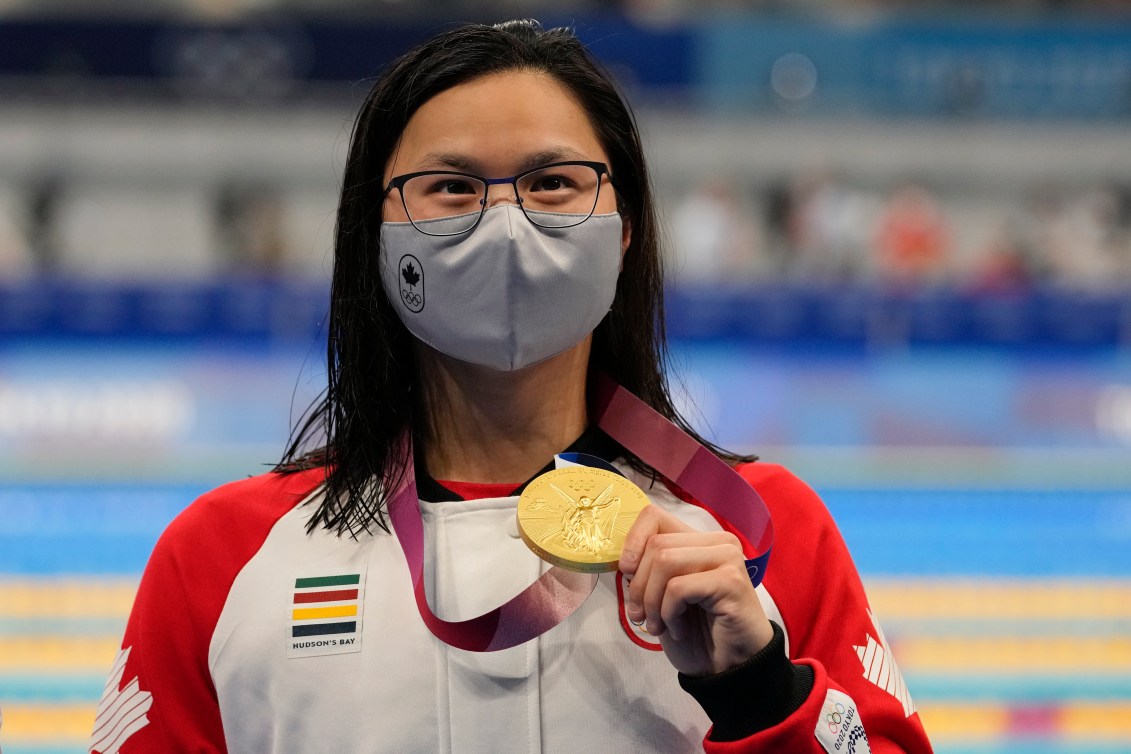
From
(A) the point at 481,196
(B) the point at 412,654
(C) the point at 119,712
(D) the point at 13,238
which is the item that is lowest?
(D) the point at 13,238

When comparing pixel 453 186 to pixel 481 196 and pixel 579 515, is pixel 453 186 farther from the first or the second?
pixel 579 515

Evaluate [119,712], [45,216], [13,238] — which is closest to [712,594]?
[119,712]

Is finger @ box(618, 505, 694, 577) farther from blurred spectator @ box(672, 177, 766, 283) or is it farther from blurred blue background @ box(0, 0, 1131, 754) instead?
blurred spectator @ box(672, 177, 766, 283)

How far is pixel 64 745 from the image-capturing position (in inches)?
147

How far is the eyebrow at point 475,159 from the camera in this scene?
59.1 inches

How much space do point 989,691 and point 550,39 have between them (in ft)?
10.9

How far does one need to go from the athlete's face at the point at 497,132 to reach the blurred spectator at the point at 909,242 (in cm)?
1261

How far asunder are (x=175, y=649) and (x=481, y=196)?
25.2 inches

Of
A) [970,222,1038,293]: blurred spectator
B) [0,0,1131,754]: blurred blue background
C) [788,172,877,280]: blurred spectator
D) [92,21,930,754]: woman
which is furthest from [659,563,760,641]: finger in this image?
[788,172,877,280]: blurred spectator

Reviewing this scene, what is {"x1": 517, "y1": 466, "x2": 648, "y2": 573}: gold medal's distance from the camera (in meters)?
1.34

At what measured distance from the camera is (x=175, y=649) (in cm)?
147

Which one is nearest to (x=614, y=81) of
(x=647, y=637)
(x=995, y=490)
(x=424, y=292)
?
(x=424, y=292)

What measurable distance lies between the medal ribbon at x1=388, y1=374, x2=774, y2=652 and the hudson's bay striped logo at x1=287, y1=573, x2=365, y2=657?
0.25ft

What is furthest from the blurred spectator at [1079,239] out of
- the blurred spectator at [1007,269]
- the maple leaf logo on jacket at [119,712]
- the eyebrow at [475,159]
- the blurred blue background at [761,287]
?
the maple leaf logo on jacket at [119,712]
